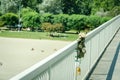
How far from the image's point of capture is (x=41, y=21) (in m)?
89.3

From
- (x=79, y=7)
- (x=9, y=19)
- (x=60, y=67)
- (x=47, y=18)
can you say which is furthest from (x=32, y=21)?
(x=60, y=67)

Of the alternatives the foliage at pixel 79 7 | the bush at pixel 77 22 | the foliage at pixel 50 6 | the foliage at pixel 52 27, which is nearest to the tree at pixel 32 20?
the foliage at pixel 52 27

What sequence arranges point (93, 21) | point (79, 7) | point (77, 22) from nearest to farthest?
1. point (93, 21)
2. point (77, 22)
3. point (79, 7)

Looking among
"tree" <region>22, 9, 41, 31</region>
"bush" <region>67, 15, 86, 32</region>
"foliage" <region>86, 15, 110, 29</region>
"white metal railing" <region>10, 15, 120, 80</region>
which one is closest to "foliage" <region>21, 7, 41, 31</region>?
"tree" <region>22, 9, 41, 31</region>

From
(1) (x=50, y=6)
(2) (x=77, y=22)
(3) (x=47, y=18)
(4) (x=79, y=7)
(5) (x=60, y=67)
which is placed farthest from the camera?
(4) (x=79, y=7)

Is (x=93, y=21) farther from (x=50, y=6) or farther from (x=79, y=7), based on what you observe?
(x=79, y=7)

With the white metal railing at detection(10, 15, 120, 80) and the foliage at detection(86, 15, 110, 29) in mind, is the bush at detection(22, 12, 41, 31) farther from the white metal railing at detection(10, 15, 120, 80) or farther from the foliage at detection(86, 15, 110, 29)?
the white metal railing at detection(10, 15, 120, 80)

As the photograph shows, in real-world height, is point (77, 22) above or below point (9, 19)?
above

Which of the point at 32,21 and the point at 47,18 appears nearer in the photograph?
the point at 47,18

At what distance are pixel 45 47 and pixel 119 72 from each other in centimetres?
5317

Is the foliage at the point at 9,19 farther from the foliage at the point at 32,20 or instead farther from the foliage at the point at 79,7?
the foliage at the point at 79,7

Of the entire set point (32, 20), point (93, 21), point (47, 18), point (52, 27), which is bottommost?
point (52, 27)

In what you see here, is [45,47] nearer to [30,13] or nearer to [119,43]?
[30,13]

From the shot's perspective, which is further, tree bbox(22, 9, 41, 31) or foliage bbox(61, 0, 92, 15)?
foliage bbox(61, 0, 92, 15)
